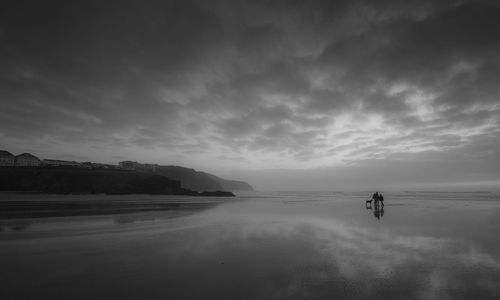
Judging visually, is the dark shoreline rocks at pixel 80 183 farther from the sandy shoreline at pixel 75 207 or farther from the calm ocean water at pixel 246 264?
the calm ocean water at pixel 246 264

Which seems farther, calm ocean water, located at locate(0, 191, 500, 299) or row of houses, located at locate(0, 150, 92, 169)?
row of houses, located at locate(0, 150, 92, 169)

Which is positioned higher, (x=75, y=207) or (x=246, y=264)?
(x=246, y=264)

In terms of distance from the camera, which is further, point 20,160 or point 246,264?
point 20,160

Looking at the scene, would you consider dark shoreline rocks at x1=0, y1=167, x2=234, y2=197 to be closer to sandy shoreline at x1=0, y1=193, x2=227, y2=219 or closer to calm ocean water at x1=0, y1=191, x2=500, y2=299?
sandy shoreline at x1=0, y1=193, x2=227, y2=219

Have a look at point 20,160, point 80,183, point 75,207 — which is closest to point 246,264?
point 75,207

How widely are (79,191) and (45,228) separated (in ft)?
166

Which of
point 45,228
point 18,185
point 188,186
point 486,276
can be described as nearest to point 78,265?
point 45,228

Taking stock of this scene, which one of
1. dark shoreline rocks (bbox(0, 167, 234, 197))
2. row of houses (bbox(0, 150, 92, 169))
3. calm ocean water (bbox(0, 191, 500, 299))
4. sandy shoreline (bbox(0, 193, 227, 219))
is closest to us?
calm ocean water (bbox(0, 191, 500, 299))

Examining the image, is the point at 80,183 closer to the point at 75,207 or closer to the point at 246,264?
the point at 75,207

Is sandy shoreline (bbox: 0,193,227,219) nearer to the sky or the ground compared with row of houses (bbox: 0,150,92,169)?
nearer to the ground

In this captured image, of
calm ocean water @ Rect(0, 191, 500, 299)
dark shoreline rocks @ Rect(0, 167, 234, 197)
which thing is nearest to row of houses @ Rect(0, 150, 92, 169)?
dark shoreline rocks @ Rect(0, 167, 234, 197)

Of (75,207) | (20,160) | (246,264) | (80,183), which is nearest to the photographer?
(246,264)

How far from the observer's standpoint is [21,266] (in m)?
6.60

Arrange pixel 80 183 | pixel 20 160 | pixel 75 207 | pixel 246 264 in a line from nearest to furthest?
pixel 246 264, pixel 75 207, pixel 80 183, pixel 20 160
